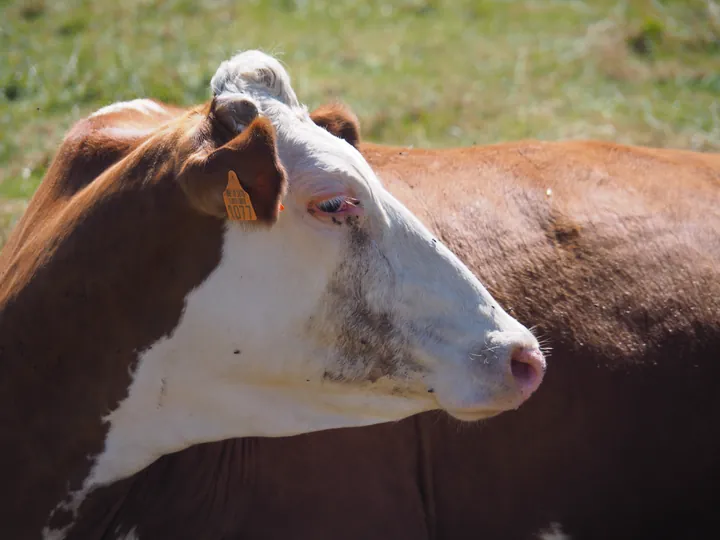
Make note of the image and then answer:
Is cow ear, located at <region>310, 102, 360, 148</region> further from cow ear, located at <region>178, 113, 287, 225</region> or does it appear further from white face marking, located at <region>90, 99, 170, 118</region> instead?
white face marking, located at <region>90, 99, 170, 118</region>

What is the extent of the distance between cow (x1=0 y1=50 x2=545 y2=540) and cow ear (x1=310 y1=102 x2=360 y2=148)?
336mm

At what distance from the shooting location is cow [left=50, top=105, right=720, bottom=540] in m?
3.58

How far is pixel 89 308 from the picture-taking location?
10.3 ft

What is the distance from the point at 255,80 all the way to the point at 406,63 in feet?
22.4

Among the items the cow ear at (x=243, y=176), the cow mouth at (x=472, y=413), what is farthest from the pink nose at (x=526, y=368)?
the cow ear at (x=243, y=176)

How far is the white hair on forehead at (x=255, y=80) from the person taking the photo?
317 cm

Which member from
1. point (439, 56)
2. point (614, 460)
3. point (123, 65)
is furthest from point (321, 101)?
point (614, 460)

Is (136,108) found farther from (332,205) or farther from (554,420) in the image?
(554,420)

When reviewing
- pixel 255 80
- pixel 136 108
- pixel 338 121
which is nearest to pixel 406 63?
pixel 136 108

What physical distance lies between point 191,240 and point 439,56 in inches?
299

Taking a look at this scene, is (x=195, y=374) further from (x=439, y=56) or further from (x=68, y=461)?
(x=439, y=56)

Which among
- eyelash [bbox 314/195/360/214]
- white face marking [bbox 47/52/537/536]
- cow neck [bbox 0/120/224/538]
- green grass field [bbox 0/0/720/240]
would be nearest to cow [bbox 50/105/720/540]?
white face marking [bbox 47/52/537/536]

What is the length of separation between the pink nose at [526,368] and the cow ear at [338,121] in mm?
1079

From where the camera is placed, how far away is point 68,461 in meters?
3.22
